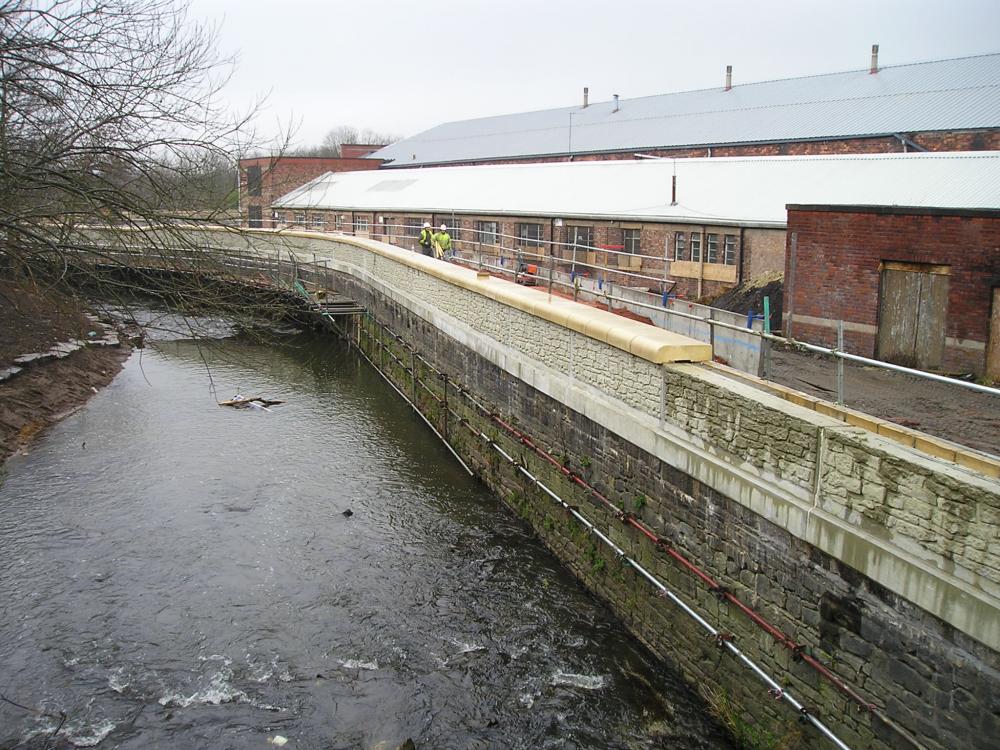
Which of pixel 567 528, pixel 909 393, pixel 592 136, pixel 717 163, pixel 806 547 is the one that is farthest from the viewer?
pixel 592 136

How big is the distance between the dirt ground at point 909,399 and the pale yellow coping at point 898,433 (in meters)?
0.60

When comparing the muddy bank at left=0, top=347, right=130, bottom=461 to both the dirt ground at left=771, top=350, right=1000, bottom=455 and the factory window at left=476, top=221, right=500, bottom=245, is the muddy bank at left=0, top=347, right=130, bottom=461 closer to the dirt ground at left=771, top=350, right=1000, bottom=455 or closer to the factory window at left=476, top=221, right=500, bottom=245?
the factory window at left=476, top=221, right=500, bottom=245

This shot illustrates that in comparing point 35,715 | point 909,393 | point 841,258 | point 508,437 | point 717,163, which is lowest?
point 35,715

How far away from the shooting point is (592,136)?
159 ft

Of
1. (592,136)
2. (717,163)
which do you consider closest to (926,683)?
→ (717,163)

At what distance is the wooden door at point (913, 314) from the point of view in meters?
14.8

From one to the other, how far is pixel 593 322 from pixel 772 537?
4476 millimetres

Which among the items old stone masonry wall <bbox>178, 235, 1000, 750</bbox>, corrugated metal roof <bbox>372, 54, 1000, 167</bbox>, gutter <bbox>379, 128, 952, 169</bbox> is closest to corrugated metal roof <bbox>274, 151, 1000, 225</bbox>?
old stone masonry wall <bbox>178, 235, 1000, 750</bbox>

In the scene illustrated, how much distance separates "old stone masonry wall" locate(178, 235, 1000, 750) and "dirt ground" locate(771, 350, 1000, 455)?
151cm

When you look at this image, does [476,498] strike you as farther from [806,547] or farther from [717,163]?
[717,163]

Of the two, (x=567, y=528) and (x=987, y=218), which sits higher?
(x=987, y=218)

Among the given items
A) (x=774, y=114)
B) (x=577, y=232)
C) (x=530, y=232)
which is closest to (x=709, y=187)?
(x=577, y=232)

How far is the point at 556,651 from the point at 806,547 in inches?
149

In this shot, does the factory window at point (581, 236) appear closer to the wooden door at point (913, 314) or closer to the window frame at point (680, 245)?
the window frame at point (680, 245)
